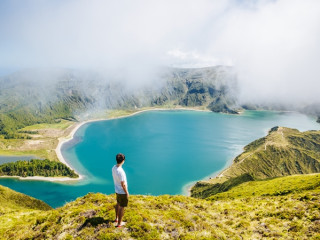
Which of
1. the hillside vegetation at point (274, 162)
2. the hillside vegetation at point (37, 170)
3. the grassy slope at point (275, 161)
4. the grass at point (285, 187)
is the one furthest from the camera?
the grassy slope at point (275, 161)

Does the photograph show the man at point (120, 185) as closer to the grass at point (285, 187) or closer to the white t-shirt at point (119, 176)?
the white t-shirt at point (119, 176)

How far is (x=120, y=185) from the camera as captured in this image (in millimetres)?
13898

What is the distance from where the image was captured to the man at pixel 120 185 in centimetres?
1346

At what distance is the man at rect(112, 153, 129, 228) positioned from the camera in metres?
13.5

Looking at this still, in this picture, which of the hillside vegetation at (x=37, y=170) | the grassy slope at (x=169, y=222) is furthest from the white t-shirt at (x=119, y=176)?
the hillside vegetation at (x=37, y=170)

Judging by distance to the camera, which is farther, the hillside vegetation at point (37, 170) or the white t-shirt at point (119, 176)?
the hillside vegetation at point (37, 170)

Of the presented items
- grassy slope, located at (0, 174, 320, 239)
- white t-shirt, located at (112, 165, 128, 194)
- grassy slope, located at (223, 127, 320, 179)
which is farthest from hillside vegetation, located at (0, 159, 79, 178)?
white t-shirt, located at (112, 165, 128, 194)

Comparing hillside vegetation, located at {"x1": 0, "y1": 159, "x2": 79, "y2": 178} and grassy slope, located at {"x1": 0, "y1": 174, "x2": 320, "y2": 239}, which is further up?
grassy slope, located at {"x1": 0, "y1": 174, "x2": 320, "y2": 239}

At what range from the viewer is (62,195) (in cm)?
12681

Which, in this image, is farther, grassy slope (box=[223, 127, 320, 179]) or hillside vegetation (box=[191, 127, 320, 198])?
grassy slope (box=[223, 127, 320, 179])

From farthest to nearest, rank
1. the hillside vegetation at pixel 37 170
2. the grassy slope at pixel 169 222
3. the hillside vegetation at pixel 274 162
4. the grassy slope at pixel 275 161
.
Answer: the grassy slope at pixel 275 161
the hillside vegetation at pixel 274 162
the hillside vegetation at pixel 37 170
the grassy slope at pixel 169 222

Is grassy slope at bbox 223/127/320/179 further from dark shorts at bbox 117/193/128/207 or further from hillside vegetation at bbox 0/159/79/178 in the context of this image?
dark shorts at bbox 117/193/128/207

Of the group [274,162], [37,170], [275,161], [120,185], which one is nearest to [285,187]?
[120,185]

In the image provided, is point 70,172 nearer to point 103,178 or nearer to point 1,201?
point 103,178
